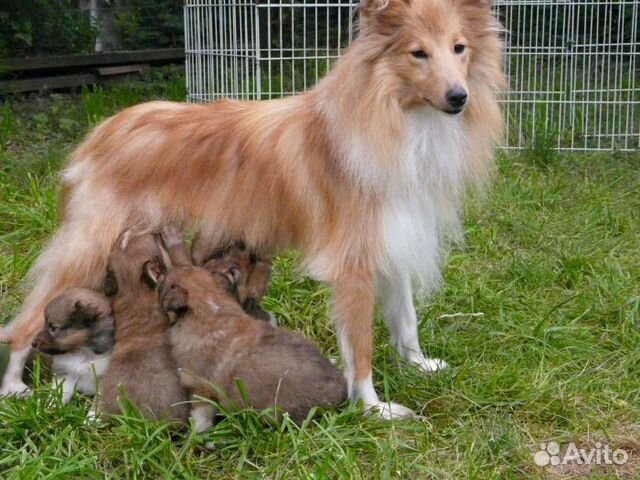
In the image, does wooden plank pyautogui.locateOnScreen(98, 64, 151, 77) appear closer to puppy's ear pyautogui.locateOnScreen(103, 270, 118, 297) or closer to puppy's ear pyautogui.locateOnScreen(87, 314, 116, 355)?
puppy's ear pyautogui.locateOnScreen(103, 270, 118, 297)

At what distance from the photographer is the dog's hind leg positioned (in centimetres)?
404

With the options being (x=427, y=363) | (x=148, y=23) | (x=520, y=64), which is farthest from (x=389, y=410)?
(x=148, y=23)

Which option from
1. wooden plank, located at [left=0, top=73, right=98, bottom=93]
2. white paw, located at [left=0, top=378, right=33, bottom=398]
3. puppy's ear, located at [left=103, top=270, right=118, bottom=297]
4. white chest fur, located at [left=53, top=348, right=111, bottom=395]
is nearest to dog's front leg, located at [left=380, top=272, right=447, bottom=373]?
puppy's ear, located at [left=103, top=270, right=118, bottom=297]

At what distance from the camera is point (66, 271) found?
4.11 meters

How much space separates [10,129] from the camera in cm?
796

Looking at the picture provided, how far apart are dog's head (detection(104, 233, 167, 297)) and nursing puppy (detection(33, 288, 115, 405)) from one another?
141mm

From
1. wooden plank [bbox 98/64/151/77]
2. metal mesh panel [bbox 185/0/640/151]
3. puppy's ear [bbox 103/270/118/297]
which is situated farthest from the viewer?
wooden plank [bbox 98/64/151/77]

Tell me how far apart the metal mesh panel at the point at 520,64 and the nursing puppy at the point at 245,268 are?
3.28m

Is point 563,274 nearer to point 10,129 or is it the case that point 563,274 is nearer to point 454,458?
point 454,458

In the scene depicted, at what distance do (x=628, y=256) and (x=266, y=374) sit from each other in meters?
2.89

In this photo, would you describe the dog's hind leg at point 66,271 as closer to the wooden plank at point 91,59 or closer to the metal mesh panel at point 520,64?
the metal mesh panel at point 520,64

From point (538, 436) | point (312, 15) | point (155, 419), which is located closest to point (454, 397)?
point (538, 436)

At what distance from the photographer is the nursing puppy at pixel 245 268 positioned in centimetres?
404

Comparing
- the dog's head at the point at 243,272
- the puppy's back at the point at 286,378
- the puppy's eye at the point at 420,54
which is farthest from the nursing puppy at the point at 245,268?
the puppy's eye at the point at 420,54
